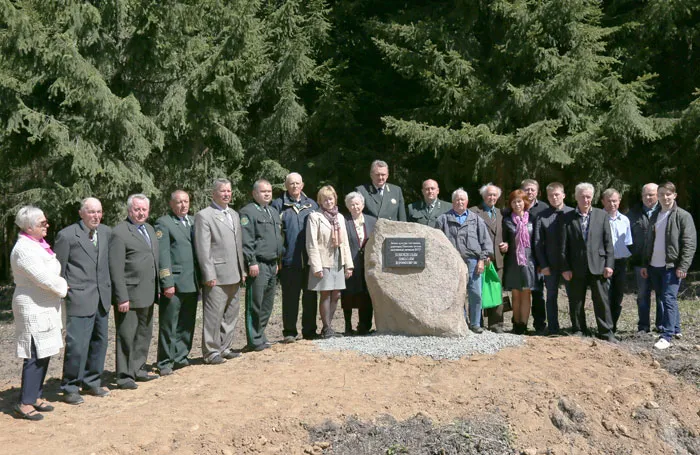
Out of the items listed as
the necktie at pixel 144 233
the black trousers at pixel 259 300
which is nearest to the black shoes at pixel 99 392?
the necktie at pixel 144 233

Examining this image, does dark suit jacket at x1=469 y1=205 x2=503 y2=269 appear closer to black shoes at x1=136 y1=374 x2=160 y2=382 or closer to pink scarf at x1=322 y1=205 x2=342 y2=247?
pink scarf at x1=322 y1=205 x2=342 y2=247

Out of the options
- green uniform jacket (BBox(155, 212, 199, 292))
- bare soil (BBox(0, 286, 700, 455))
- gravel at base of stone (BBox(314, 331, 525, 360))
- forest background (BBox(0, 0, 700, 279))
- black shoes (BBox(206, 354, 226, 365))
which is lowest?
bare soil (BBox(0, 286, 700, 455))

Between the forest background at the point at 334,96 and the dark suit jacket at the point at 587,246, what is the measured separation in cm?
367

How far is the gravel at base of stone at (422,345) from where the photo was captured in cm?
738

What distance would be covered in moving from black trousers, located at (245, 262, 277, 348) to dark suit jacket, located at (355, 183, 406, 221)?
1.42 m

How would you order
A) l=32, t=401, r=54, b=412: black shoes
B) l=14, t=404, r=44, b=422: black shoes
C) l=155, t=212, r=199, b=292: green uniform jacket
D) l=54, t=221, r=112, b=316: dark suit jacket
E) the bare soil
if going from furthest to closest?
l=155, t=212, r=199, b=292: green uniform jacket
l=54, t=221, r=112, b=316: dark suit jacket
l=32, t=401, r=54, b=412: black shoes
l=14, t=404, r=44, b=422: black shoes
the bare soil

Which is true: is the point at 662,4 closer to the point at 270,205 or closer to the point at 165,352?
the point at 270,205

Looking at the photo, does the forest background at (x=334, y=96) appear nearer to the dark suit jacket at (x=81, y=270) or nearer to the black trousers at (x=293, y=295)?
the black trousers at (x=293, y=295)

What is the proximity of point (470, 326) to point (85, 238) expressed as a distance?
442 centimetres

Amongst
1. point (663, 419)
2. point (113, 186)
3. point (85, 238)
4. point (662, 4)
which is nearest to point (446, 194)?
point (662, 4)

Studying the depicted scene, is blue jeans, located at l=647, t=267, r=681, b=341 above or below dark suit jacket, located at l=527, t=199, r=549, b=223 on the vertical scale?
below

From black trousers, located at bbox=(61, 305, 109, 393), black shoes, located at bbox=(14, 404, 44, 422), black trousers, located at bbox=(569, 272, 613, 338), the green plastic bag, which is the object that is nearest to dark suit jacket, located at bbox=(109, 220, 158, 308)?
black trousers, located at bbox=(61, 305, 109, 393)

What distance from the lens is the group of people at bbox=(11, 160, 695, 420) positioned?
623cm

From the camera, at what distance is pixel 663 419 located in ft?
21.6
